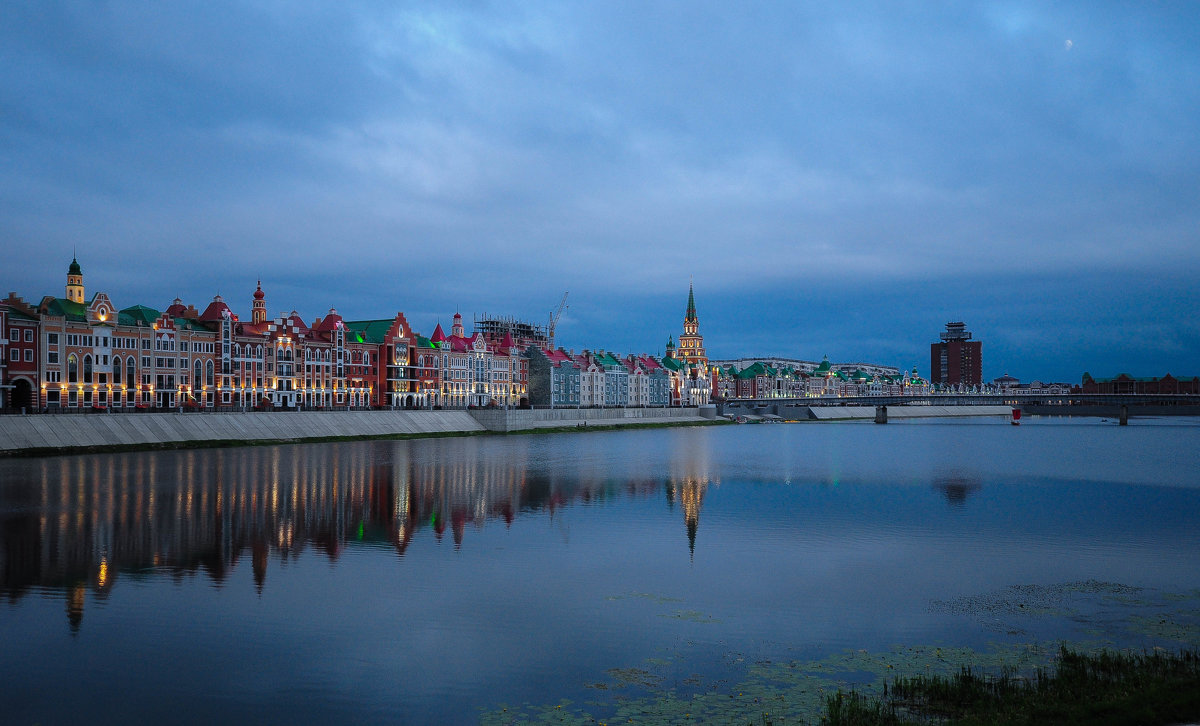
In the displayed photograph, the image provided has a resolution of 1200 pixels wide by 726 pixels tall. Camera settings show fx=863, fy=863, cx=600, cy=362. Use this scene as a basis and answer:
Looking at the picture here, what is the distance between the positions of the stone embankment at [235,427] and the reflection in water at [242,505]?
5103 millimetres

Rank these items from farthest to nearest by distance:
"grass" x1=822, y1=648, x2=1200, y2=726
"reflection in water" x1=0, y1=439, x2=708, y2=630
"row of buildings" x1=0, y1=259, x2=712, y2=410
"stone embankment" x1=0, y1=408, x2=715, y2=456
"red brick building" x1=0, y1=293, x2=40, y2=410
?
"row of buildings" x1=0, y1=259, x2=712, y2=410
"red brick building" x1=0, y1=293, x2=40, y2=410
"stone embankment" x1=0, y1=408, x2=715, y2=456
"reflection in water" x1=0, y1=439, x2=708, y2=630
"grass" x1=822, y1=648, x2=1200, y2=726

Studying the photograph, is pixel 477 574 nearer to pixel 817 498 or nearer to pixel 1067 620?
pixel 1067 620

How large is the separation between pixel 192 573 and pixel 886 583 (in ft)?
67.0

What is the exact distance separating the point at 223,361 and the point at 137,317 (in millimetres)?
11569

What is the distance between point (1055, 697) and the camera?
14250 mm

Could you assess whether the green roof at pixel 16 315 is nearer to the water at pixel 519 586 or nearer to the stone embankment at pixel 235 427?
the stone embankment at pixel 235 427

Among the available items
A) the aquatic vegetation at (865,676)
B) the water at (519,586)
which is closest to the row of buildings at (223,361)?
the water at (519,586)

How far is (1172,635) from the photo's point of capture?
62.2 ft

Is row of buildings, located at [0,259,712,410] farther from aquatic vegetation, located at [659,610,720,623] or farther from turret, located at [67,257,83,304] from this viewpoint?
aquatic vegetation, located at [659,610,720,623]

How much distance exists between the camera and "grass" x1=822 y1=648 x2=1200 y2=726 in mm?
12977

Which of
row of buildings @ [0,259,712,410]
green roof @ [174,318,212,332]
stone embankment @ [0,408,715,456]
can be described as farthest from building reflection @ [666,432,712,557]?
green roof @ [174,318,212,332]

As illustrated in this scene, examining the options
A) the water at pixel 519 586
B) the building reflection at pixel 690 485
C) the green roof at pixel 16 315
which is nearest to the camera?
the water at pixel 519 586

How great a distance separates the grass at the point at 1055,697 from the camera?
13.0 meters

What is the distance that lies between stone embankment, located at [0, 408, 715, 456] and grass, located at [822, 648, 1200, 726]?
229 feet
